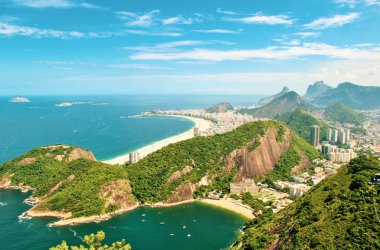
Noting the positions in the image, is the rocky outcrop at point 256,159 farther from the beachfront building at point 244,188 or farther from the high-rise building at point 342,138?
the high-rise building at point 342,138

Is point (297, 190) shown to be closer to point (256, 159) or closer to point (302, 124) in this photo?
point (256, 159)

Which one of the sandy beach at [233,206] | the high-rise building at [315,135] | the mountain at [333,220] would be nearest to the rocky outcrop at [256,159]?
the sandy beach at [233,206]

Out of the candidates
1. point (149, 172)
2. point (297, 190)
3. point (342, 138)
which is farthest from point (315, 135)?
point (149, 172)

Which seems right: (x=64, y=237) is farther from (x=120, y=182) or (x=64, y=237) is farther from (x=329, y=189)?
(x=329, y=189)

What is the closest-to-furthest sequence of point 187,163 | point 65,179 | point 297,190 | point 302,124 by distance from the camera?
point 297,190
point 65,179
point 187,163
point 302,124

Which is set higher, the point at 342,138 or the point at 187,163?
the point at 187,163

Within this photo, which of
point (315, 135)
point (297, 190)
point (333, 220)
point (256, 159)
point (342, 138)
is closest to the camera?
point (333, 220)

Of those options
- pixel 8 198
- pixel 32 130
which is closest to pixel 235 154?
pixel 8 198
